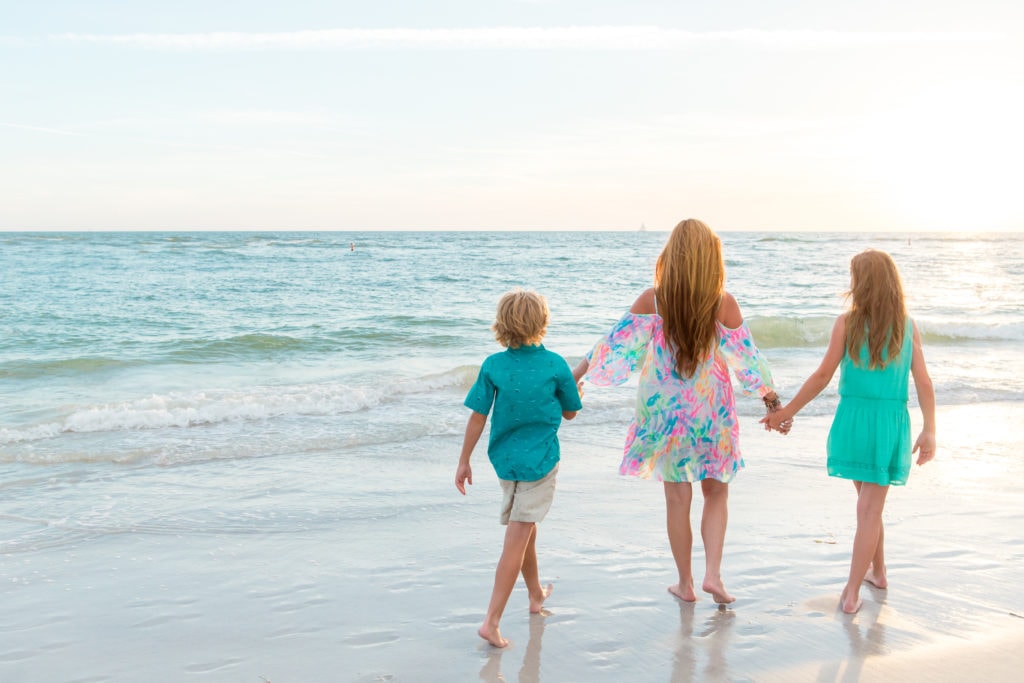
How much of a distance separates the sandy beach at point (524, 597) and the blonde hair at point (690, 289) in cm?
115

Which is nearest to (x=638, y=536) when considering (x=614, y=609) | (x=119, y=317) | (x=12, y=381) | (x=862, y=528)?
(x=614, y=609)

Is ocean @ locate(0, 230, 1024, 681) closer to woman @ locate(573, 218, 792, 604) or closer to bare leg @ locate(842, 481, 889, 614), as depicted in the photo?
woman @ locate(573, 218, 792, 604)

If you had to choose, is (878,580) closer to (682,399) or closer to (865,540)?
(865,540)

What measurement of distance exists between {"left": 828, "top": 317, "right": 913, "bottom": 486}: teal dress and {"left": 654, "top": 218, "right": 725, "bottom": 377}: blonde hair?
0.61 metres

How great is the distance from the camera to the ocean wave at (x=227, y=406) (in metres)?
7.88

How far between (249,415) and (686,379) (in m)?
6.03

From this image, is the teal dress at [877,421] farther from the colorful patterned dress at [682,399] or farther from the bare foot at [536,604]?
the bare foot at [536,604]

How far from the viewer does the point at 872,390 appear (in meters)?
3.48

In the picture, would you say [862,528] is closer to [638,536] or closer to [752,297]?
[638,536]

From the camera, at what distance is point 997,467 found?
607cm

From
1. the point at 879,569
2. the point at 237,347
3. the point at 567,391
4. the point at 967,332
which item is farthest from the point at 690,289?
the point at 967,332

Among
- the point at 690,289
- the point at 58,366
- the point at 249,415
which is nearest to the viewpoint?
the point at 690,289

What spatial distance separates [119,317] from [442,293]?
29.4 feet

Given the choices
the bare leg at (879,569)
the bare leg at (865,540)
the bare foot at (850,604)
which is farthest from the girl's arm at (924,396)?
the bare foot at (850,604)
